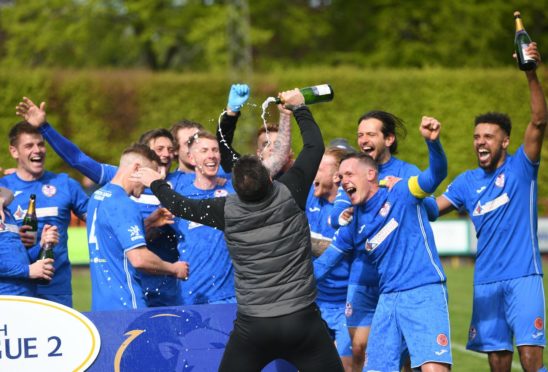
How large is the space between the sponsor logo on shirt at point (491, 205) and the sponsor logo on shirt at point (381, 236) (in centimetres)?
115

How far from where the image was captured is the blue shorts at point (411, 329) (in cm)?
719

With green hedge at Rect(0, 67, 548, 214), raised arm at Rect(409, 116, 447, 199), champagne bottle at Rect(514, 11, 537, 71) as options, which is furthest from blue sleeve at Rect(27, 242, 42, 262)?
green hedge at Rect(0, 67, 548, 214)

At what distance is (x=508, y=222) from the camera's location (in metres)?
8.11

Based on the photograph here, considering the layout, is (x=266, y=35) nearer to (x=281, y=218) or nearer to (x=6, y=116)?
(x=6, y=116)

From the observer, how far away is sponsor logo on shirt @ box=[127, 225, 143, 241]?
7.49 metres

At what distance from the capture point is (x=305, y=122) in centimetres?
679

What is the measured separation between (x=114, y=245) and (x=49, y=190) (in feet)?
4.67

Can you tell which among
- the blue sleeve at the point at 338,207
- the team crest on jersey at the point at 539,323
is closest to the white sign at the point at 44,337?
the blue sleeve at the point at 338,207

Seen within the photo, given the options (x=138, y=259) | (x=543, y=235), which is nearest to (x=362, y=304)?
(x=138, y=259)

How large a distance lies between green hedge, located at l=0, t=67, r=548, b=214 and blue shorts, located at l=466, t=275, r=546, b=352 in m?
17.5

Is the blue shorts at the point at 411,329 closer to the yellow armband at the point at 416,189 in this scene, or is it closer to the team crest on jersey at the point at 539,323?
the yellow armband at the point at 416,189

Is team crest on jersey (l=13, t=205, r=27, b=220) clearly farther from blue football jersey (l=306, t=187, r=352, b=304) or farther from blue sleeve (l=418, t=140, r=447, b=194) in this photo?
blue sleeve (l=418, t=140, r=447, b=194)

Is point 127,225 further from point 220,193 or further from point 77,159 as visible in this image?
point 77,159

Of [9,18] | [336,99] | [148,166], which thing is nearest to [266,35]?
[336,99]
